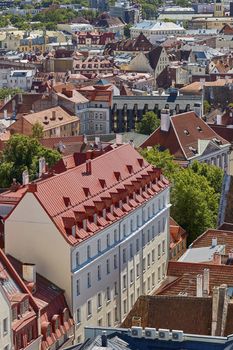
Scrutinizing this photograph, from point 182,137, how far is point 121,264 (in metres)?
37.3

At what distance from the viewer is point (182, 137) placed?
Answer: 9494cm

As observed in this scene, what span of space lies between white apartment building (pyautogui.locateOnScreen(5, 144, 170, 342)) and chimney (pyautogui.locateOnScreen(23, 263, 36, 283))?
160cm

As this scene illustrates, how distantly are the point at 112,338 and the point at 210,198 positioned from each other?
3927 centimetres

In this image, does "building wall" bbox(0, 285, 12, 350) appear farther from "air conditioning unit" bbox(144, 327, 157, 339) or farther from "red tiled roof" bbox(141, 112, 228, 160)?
"red tiled roof" bbox(141, 112, 228, 160)

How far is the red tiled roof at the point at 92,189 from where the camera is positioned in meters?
53.6

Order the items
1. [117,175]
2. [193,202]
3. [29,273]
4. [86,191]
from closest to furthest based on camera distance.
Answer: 1. [29,273]
2. [86,191]
3. [117,175]
4. [193,202]

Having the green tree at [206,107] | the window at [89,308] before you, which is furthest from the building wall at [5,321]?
the green tree at [206,107]

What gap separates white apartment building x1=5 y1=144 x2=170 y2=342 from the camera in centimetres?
5300

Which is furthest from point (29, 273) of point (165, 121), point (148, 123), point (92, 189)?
point (148, 123)

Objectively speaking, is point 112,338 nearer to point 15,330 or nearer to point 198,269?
point 15,330

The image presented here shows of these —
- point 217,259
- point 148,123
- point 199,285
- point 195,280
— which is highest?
point 199,285

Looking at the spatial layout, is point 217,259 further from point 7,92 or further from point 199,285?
point 7,92

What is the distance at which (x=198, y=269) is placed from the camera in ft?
171

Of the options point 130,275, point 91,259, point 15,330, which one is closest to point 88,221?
point 91,259
